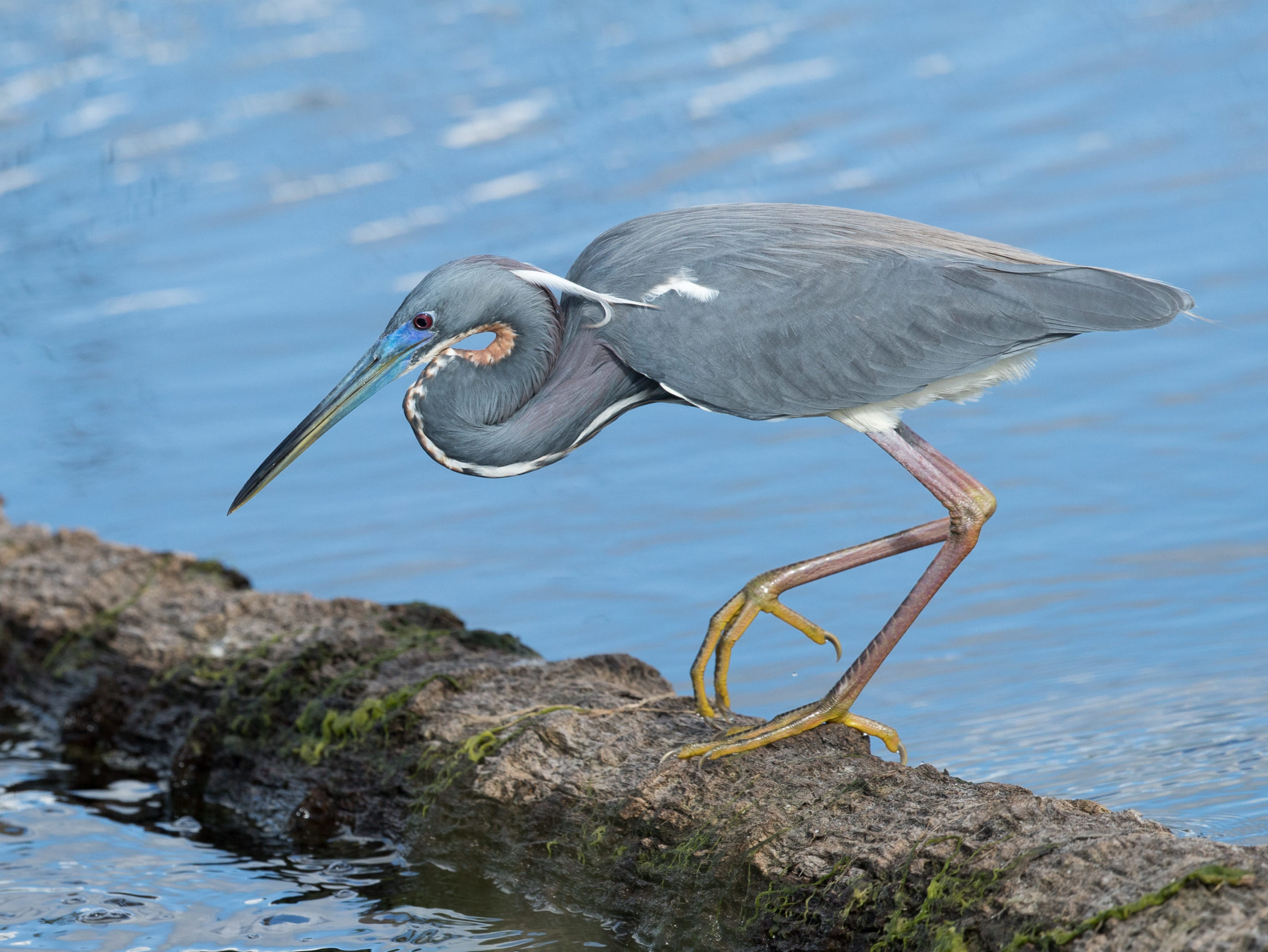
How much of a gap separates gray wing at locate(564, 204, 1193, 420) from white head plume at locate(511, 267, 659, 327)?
3 centimetres

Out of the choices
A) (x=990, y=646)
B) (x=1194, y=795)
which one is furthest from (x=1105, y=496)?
(x=1194, y=795)

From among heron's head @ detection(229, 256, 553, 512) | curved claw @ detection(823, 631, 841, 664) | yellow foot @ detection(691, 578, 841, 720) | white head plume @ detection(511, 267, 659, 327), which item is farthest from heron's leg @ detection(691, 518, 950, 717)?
heron's head @ detection(229, 256, 553, 512)

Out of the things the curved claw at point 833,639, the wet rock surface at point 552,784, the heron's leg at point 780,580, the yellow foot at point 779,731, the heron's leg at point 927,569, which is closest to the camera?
the wet rock surface at point 552,784

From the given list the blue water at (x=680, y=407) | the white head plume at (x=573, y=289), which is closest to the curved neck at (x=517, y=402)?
the white head plume at (x=573, y=289)

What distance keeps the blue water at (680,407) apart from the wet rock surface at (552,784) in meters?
0.69

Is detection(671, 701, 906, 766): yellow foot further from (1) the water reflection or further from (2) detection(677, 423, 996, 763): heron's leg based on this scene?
(1) the water reflection

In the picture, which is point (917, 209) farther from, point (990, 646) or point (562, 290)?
point (562, 290)

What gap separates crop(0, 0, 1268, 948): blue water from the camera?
661cm

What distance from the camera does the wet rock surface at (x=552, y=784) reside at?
11.3ft

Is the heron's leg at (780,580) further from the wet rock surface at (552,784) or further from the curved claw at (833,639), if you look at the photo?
the curved claw at (833,639)

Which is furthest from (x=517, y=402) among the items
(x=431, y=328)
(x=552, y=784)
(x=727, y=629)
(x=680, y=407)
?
(x=680, y=407)

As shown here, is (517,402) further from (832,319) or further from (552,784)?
(552,784)

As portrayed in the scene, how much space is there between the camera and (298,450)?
4.95 metres

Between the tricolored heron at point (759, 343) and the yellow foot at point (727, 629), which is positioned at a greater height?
the tricolored heron at point (759, 343)
